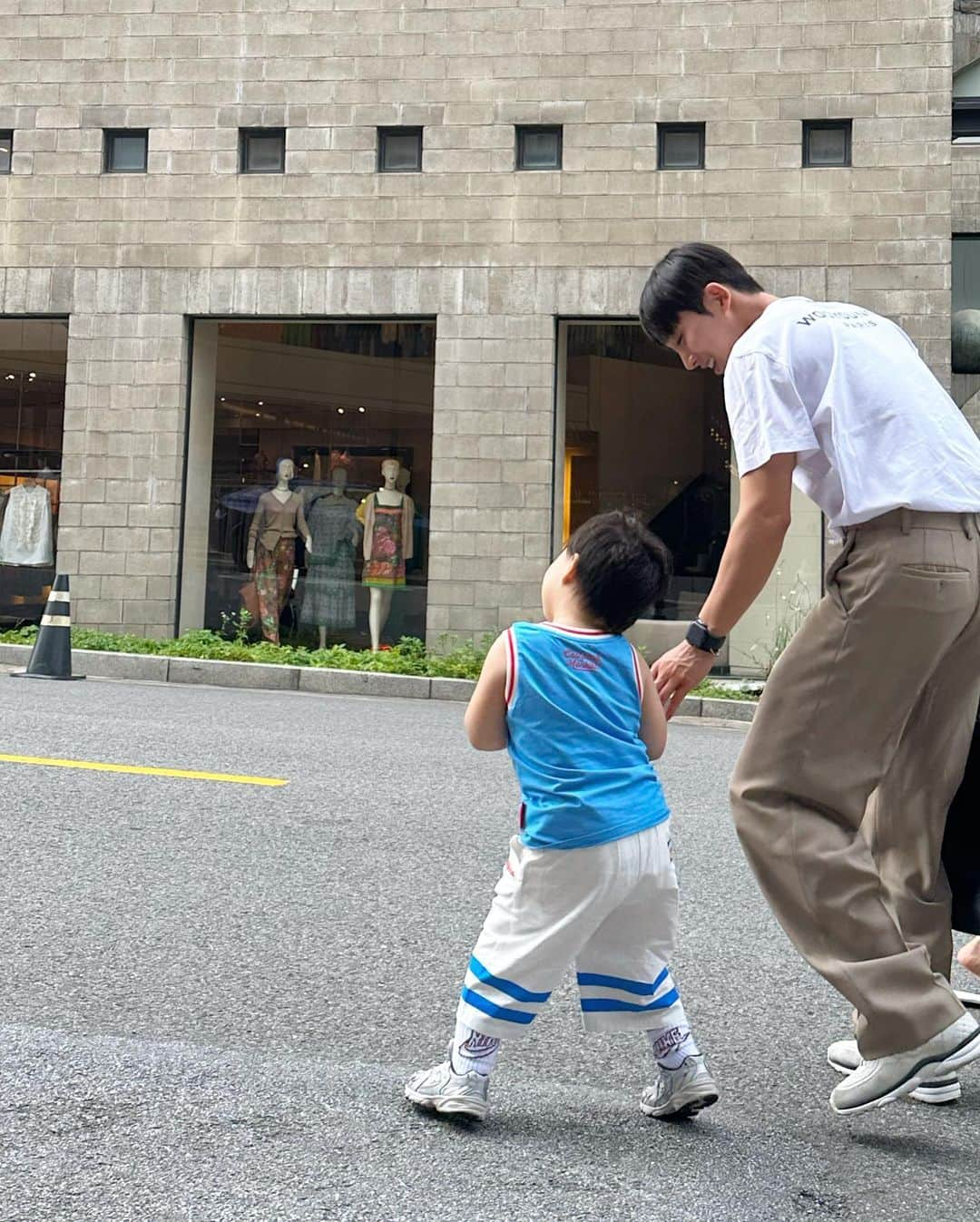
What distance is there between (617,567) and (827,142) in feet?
50.7

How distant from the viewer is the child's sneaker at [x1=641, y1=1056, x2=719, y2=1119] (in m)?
3.01

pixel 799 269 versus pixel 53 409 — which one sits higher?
pixel 799 269

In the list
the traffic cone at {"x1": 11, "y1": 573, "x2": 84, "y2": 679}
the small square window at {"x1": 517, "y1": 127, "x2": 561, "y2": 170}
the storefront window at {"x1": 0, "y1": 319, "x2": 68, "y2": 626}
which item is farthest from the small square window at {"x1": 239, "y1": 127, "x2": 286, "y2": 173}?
the traffic cone at {"x1": 11, "y1": 573, "x2": 84, "y2": 679}

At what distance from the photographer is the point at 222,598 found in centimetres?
1811

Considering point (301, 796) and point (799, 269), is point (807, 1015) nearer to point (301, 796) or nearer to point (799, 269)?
point (301, 796)

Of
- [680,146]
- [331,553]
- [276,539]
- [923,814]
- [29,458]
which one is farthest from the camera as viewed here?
[29,458]

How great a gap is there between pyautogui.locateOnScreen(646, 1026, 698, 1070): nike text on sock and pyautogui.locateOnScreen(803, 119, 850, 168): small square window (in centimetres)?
1552

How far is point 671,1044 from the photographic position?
118 inches

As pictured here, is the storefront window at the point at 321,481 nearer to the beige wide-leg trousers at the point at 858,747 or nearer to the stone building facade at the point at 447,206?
the stone building facade at the point at 447,206

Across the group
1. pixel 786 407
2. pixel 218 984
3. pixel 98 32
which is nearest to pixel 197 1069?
pixel 218 984

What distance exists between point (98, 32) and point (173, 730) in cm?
1235

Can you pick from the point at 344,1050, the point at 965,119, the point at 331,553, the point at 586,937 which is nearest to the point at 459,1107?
the point at 586,937

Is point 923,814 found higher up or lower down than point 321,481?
lower down

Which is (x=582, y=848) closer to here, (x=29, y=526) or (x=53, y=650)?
(x=53, y=650)
